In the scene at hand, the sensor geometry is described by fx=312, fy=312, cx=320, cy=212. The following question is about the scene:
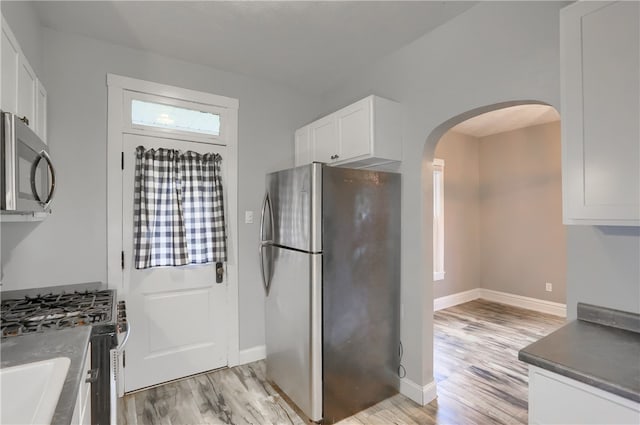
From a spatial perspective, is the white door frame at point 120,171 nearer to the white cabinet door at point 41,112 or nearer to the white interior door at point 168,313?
the white interior door at point 168,313

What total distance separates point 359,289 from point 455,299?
325cm

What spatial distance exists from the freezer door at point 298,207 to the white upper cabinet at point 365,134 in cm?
46

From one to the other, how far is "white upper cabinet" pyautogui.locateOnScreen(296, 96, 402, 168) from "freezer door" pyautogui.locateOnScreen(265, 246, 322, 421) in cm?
86

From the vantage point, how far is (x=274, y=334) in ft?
8.54

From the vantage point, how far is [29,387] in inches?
41.4

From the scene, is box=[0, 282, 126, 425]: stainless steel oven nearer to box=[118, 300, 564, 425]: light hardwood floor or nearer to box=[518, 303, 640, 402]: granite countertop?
box=[118, 300, 564, 425]: light hardwood floor

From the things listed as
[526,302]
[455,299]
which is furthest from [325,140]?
[526,302]

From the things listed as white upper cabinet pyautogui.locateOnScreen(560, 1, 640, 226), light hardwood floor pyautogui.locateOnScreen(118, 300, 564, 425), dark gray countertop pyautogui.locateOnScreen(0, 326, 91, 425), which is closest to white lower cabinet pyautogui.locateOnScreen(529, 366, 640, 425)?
white upper cabinet pyautogui.locateOnScreen(560, 1, 640, 226)

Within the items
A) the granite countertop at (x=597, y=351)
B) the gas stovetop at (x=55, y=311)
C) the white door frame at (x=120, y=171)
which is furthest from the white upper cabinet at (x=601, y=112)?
the white door frame at (x=120, y=171)

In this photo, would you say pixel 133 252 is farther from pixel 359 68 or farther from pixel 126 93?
pixel 359 68

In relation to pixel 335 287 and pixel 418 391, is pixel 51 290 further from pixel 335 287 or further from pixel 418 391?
pixel 418 391

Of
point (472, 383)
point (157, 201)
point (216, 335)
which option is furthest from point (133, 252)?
point (472, 383)

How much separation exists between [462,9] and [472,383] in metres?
2.83

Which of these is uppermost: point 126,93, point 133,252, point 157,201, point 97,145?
point 126,93
